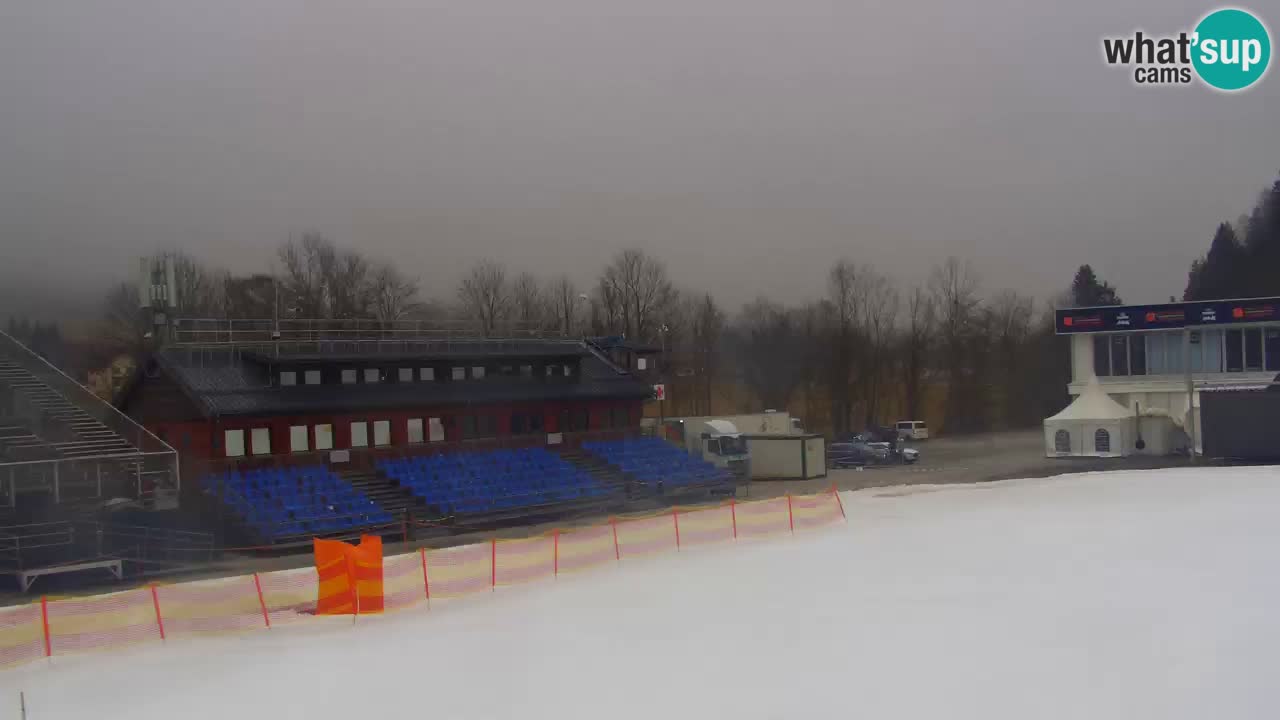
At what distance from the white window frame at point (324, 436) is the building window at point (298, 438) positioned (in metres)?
0.39

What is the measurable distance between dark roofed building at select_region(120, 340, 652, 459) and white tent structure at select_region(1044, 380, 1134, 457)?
2435 cm

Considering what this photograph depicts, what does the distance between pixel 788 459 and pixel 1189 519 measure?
19.8 metres

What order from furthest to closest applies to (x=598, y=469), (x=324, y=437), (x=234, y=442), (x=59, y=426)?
(x=598, y=469) < (x=324, y=437) < (x=234, y=442) < (x=59, y=426)

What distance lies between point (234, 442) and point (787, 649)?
21967 millimetres

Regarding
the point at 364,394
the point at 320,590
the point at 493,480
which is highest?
the point at 364,394

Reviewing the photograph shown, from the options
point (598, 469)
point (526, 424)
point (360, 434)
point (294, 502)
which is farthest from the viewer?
point (526, 424)

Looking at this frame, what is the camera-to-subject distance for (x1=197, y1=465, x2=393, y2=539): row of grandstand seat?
29234 mm

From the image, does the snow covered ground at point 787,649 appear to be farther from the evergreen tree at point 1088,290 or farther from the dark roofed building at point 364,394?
the evergreen tree at point 1088,290

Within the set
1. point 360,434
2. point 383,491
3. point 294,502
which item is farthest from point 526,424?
point 294,502

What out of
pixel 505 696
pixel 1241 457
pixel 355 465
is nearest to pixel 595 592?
pixel 505 696

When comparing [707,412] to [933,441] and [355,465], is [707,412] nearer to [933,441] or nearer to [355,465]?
[933,441]

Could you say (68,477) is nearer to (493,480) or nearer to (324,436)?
(324,436)

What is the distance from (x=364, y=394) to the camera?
3625cm

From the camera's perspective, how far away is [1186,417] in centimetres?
5316
